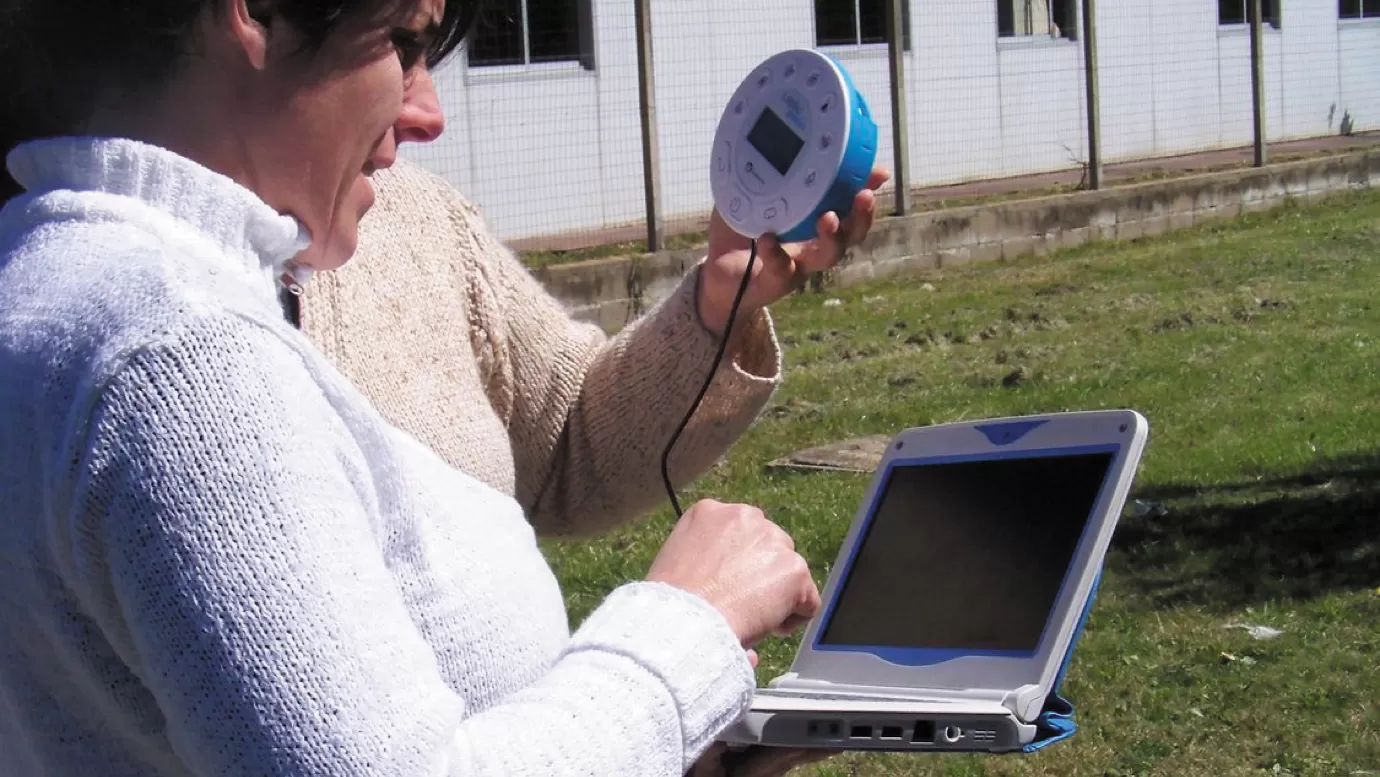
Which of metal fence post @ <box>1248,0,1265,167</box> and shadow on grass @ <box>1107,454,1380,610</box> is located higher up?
metal fence post @ <box>1248,0,1265,167</box>

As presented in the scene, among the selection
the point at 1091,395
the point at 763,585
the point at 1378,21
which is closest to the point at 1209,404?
the point at 1091,395

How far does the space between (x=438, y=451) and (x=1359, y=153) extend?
51.9ft

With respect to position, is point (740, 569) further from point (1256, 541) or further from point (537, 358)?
point (1256, 541)

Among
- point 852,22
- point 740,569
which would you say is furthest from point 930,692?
point 852,22

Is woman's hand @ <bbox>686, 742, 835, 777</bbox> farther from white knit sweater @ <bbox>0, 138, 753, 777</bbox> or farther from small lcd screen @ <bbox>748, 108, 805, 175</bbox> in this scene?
small lcd screen @ <bbox>748, 108, 805, 175</bbox>

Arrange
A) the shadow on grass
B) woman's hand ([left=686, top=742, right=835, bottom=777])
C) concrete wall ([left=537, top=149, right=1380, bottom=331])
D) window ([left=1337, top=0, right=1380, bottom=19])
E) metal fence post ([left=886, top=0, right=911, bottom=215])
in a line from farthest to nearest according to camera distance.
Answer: window ([left=1337, top=0, right=1380, bottom=19])
metal fence post ([left=886, top=0, right=911, bottom=215])
concrete wall ([left=537, top=149, right=1380, bottom=331])
the shadow on grass
woman's hand ([left=686, top=742, right=835, bottom=777])

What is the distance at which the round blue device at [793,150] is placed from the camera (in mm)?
2240

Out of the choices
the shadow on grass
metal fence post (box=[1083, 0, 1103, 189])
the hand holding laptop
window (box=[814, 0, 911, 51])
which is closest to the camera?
the hand holding laptop

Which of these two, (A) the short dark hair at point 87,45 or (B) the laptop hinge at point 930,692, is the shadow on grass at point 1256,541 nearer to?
(B) the laptop hinge at point 930,692

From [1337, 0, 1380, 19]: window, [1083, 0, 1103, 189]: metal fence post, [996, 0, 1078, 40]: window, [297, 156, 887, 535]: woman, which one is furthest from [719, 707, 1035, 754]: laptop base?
[1337, 0, 1380, 19]: window

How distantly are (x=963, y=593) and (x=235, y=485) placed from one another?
1.28 metres

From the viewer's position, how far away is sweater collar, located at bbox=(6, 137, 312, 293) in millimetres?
1347

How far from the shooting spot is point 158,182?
1349mm

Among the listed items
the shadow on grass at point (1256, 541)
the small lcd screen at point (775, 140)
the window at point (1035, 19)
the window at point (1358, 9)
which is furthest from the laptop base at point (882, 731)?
the window at point (1358, 9)
